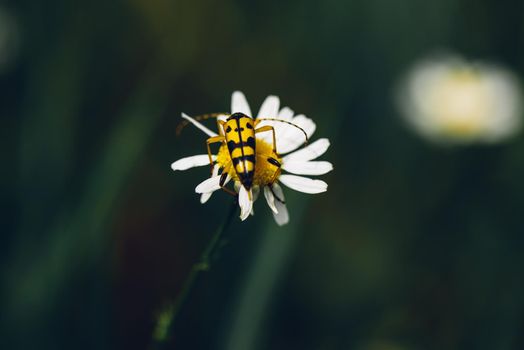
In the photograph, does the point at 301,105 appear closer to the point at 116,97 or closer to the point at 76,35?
the point at 116,97

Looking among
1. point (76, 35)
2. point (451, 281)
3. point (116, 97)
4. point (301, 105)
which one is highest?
point (301, 105)

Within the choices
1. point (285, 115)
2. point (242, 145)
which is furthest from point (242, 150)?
point (285, 115)

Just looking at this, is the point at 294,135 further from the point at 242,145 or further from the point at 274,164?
the point at 242,145

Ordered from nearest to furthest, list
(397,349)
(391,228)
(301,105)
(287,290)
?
(397,349), (287,290), (391,228), (301,105)

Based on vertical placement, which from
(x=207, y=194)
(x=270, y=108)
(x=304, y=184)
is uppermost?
(x=270, y=108)

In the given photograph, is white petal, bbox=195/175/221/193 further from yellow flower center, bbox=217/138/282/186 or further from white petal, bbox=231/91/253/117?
white petal, bbox=231/91/253/117

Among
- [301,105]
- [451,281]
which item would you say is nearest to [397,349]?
[451,281]
